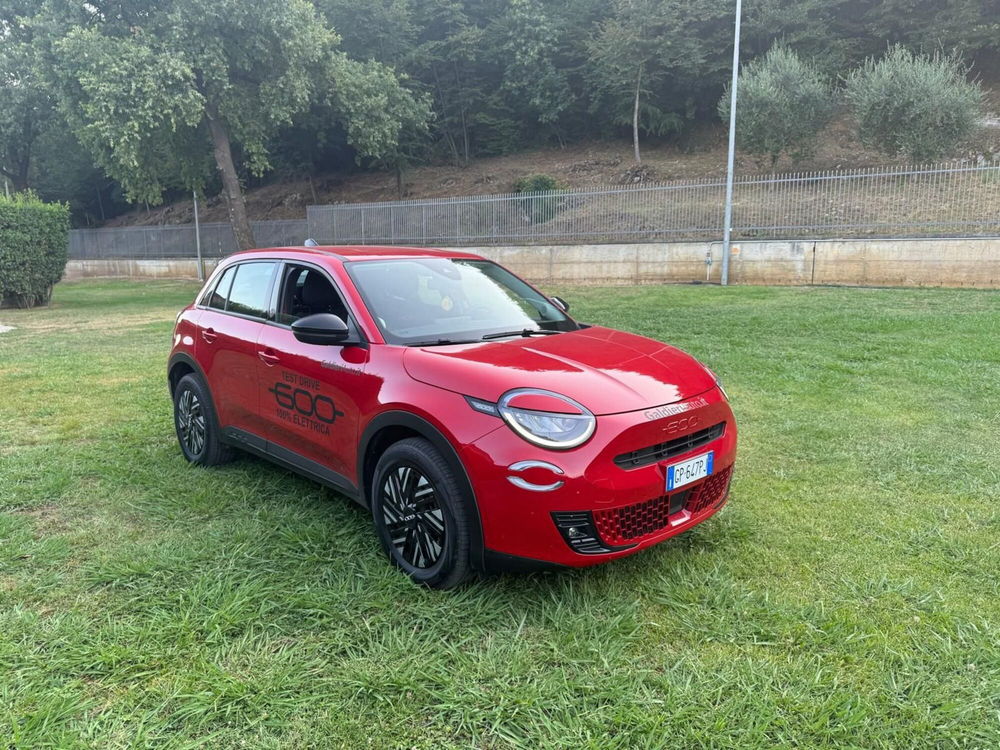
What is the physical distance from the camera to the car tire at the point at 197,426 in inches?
181

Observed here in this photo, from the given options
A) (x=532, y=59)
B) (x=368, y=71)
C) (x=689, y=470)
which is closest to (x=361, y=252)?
(x=689, y=470)

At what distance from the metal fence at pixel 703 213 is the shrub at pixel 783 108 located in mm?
3612

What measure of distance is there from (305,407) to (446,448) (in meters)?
1.19

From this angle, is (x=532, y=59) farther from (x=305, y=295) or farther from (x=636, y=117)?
(x=305, y=295)

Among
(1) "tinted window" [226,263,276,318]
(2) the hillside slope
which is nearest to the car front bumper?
(1) "tinted window" [226,263,276,318]

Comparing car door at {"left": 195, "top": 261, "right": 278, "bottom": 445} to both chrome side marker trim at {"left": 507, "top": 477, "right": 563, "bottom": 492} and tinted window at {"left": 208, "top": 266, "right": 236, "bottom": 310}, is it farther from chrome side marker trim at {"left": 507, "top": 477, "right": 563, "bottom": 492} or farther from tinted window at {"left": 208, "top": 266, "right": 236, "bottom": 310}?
chrome side marker trim at {"left": 507, "top": 477, "right": 563, "bottom": 492}

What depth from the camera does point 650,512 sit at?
114 inches

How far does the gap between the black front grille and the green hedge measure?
1919 cm

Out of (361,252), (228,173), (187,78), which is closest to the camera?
(361,252)

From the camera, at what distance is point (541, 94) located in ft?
113

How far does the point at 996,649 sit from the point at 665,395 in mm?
1549

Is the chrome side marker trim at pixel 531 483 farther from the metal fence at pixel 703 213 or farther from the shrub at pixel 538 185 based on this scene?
the shrub at pixel 538 185

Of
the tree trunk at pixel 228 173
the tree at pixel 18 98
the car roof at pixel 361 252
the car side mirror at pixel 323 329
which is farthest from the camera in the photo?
the tree at pixel 18 98

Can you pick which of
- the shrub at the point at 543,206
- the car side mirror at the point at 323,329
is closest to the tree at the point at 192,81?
the shrub at the point at 543,206
